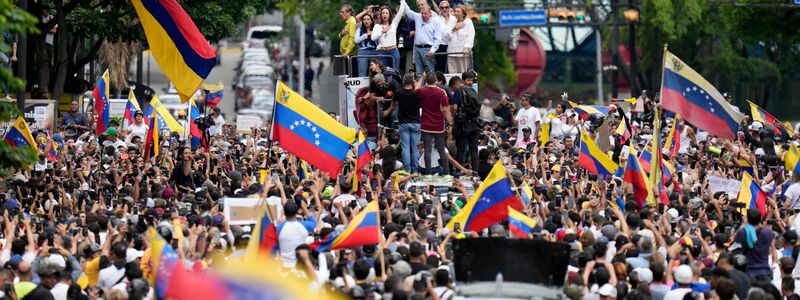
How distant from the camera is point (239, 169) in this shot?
26422mm

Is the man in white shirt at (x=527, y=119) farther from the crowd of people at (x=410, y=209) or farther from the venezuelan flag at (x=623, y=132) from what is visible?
the venezuelan flag at (x=623, y=132)

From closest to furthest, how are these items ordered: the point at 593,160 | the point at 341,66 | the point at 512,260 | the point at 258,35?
1. the point at 512,260
2. the point at 593,160
3. the point at 341,66
4. the point at 258,35

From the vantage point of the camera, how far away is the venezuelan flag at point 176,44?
24094mm

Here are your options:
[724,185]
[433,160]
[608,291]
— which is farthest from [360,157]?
[608,291]

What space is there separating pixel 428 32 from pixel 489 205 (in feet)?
30.1

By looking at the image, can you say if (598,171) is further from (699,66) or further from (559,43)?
(559,43)

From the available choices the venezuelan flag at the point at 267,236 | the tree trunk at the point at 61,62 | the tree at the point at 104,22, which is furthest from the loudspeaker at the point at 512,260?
the tree trunk at the point at 61,62

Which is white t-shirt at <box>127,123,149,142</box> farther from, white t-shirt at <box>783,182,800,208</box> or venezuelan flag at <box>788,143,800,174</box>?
white t-shirt at <box>783,182,800,208</box>

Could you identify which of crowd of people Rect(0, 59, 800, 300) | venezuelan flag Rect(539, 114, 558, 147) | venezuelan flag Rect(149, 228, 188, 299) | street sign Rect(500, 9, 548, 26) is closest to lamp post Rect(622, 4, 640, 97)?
street sign Rect(500, 9, 548, 26)

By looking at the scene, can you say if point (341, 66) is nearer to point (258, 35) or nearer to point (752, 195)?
point (752, 195)

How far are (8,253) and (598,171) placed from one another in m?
9.37

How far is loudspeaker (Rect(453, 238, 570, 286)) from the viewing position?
1480cm

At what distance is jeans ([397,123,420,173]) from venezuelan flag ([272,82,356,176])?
91.6 inches

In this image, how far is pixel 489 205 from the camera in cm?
1816
